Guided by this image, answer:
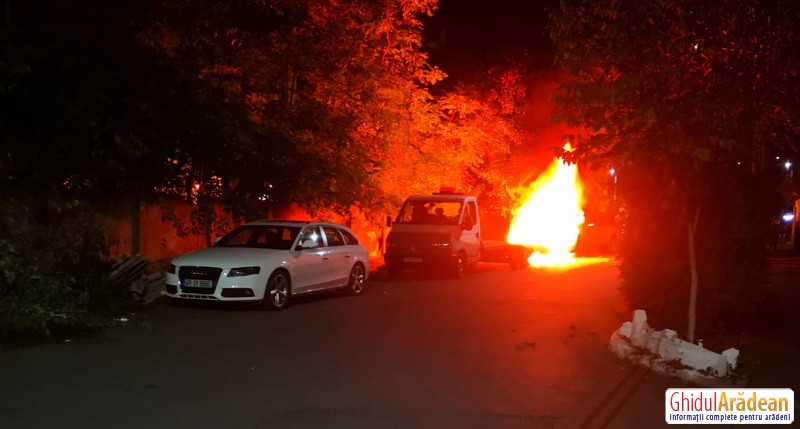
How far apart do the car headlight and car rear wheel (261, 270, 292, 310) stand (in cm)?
33

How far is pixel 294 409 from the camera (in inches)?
299

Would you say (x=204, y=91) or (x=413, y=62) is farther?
(x=413, y=62)

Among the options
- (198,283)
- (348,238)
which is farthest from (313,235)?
(198,283)

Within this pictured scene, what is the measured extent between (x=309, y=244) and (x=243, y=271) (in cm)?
200

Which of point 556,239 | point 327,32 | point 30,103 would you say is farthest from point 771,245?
point 556,239

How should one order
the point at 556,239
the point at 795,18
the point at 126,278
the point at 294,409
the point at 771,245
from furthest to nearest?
the point at 556,239 → the point at 126,278 → the point at 771,245 → the point at 795,18 → the point at 294,409

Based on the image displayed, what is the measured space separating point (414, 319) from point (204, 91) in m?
6.62

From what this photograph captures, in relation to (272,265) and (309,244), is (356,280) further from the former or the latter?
(272,265)

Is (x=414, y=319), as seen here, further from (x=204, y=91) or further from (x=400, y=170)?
(x=400, y=170)

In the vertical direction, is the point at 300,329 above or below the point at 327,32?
below

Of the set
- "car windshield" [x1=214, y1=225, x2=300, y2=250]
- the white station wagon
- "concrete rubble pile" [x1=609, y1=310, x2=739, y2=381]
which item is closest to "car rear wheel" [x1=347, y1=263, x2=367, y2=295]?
the white station wagon

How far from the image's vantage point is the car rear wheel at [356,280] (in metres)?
17.7

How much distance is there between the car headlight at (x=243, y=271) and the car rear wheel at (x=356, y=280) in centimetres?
325

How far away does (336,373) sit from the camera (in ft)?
30.4
